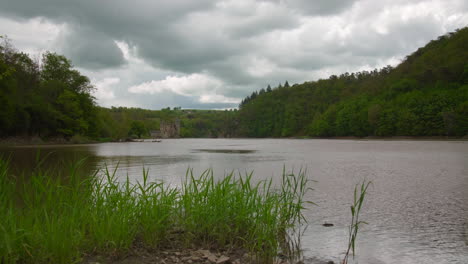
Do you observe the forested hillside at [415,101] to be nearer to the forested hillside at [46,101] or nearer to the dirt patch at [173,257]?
the forested hillside at [46,101]

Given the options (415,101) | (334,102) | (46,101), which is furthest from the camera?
(334,102)

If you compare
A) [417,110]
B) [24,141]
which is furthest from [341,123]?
[24,141]

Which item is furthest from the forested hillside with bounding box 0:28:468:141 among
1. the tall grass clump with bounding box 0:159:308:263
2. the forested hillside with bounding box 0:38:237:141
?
the tall grass clump with bounding box 0:159:308:263

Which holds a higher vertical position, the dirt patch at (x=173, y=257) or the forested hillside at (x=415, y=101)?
the forested hillside at (x=415, y=101)

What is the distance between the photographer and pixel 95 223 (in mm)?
5020

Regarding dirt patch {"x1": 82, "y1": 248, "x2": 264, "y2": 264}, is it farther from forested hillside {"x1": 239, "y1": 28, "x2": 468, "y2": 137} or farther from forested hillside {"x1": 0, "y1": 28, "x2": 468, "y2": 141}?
forested hillside {"x1": 239, "y1": 28, "x2": 468, "y2": 137}

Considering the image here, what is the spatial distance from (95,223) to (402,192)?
10.5 meters

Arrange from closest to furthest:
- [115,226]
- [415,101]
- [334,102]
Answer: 1. [115,226]
2. [415,101]
3. [334,102]

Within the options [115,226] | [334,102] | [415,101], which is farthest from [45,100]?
[334,102]

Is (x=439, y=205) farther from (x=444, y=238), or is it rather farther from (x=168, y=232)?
(x=168, y=232)

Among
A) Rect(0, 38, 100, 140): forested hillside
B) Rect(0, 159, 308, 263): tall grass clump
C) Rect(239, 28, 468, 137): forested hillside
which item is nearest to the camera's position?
Rect(0, 159, 308, 263): tall grass clump

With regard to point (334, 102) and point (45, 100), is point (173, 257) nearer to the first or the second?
point (45, 100)

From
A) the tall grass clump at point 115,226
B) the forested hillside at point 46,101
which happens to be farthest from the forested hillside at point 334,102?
the tall grass clump at point 115,226

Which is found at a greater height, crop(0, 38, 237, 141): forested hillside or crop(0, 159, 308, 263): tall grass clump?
crop(0, 38, 237, 141): forested hillside
